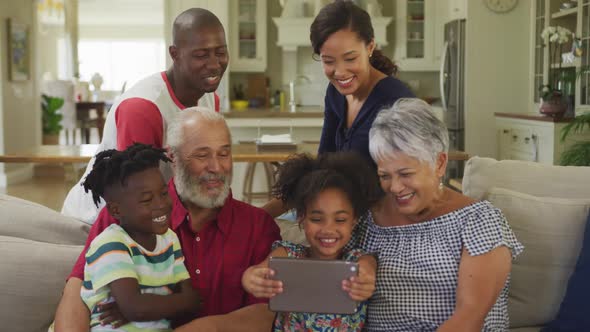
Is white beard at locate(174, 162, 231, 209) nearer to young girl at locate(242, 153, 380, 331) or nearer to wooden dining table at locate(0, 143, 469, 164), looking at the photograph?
young girl at locate(242, 153, 380, 331)

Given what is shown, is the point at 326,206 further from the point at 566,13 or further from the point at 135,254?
the point at 566,13

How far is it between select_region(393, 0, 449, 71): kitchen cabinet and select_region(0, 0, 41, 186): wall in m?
4.85

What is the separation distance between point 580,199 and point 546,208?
13cm

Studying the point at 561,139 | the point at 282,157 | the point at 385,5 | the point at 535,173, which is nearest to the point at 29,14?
the point at 385,5

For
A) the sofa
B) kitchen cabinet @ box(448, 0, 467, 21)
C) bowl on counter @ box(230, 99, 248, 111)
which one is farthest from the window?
the sofa

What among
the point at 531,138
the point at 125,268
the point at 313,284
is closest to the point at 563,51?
the point at 531,138

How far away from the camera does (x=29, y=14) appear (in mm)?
9758

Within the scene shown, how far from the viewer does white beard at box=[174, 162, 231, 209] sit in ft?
6.90

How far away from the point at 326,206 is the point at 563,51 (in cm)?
559

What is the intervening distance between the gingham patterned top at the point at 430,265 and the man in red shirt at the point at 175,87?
2.85 feet

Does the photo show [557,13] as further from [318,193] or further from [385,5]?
[318,193]

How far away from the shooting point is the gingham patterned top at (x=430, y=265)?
1.86 meters

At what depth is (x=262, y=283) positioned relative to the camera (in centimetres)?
177

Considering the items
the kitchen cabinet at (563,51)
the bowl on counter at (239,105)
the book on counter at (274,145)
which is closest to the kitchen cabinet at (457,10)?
the kitchen cabinet at (563,51)
